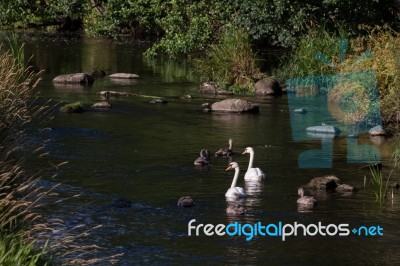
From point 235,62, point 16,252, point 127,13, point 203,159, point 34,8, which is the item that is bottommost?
point 203,159

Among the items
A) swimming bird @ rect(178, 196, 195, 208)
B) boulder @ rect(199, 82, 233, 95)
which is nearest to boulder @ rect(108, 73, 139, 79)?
boulder @ rect(199, 82, 233, 95)

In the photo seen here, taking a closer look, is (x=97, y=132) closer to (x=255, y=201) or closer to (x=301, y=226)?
(x=255, y=201)

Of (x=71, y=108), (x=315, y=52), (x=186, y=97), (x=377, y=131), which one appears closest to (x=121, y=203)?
(x=377, y=131)

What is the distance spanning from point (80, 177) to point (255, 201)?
3.26m

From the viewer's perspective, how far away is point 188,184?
16578 millimetres

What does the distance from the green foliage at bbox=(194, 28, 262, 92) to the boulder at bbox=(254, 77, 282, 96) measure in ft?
0.82

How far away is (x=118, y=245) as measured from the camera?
→ 12875 millimetres

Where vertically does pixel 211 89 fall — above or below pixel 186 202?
above

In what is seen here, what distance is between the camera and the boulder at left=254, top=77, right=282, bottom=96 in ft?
94.1

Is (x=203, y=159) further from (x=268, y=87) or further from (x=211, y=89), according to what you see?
(x=211, y=89)

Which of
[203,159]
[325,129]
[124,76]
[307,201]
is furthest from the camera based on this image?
[124,76]

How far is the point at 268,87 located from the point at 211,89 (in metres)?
1.68

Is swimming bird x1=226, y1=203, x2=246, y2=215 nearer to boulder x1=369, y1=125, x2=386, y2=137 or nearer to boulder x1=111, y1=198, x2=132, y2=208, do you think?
boulder x1=111, y1=198, x2=132, y2=208

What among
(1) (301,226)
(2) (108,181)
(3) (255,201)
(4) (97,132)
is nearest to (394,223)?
(1) (301,226)
